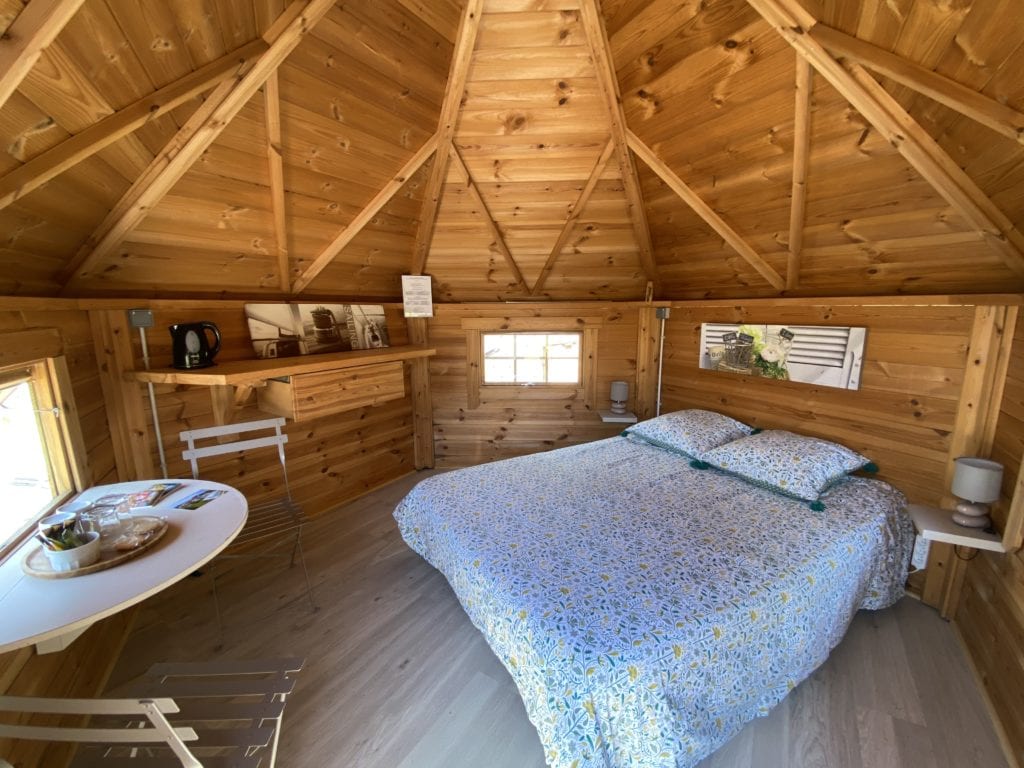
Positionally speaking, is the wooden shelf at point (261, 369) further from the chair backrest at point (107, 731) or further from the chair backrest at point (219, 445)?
the chair backrest at point (107, 731)

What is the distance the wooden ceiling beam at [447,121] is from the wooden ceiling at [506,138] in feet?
0.06

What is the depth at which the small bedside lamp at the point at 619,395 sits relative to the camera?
158 inches

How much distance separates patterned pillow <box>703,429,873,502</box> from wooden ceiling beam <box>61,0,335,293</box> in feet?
10.5

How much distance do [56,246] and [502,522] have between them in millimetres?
2435

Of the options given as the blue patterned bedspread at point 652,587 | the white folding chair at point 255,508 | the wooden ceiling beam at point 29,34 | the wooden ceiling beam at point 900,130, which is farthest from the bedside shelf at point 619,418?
the wooden ceiling beam at point 29,34

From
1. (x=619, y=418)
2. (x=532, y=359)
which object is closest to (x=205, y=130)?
(x=532, y=359)

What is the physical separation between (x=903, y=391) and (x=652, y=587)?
2.07m

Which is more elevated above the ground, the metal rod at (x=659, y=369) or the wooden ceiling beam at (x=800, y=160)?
the wooden ceiling beam at (x=800, y=160)

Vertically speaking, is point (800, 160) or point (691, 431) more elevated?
point (800, 160)

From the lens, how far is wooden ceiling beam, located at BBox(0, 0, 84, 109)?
1106 millimetres

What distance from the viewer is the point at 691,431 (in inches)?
124

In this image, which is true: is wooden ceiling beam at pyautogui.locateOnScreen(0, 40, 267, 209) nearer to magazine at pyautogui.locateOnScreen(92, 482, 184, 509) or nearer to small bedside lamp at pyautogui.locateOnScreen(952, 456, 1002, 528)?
magazine at pyautogui.locateOnScreen(92, 482, 184, 509)

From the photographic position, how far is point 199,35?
160 cm

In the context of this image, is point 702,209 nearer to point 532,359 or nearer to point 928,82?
point 928,82
